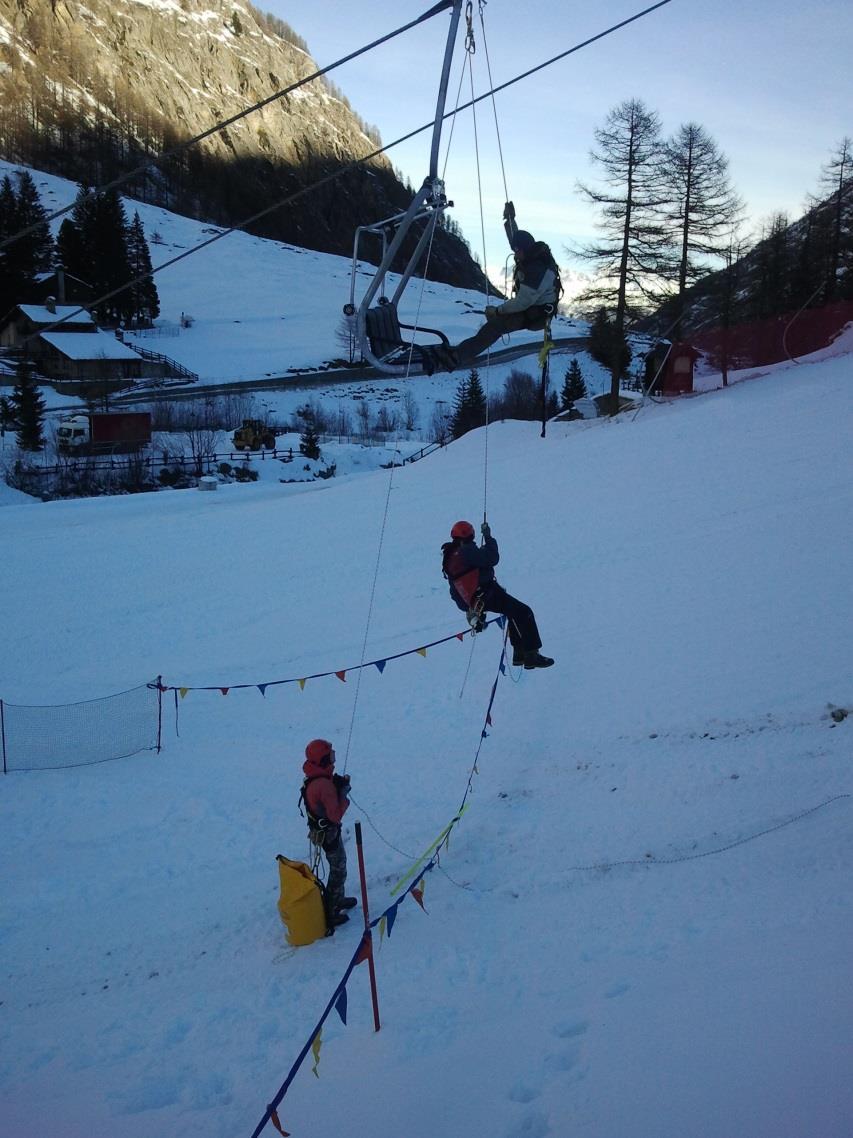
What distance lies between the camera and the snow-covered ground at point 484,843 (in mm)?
4906

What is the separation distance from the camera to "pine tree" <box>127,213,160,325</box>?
70.7 metres

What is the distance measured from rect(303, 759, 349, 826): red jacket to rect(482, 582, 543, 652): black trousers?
3.17 m

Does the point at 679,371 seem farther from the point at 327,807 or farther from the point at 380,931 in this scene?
the point at 380,931

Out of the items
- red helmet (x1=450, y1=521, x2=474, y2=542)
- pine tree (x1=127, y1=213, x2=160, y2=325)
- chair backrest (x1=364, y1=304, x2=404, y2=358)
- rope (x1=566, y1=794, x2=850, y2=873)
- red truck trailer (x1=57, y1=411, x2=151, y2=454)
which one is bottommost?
rope (x1=566, y1=794, x2=850, y2=873)

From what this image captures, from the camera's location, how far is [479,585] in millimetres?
9453

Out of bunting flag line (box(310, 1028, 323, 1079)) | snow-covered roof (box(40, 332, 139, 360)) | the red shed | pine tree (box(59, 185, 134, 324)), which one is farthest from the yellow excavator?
bunting flag line (box(310, 1028, 323, 1079))

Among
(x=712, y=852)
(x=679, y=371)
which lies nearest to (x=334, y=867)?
(x=712, y=852)

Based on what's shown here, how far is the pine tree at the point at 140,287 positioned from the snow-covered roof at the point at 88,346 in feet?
24.2

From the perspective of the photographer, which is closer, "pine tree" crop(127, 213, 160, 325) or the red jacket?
the red jacket

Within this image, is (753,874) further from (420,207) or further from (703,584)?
(703,584)

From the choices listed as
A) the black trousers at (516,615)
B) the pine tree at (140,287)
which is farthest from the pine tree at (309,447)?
the pine tree at (140,287)

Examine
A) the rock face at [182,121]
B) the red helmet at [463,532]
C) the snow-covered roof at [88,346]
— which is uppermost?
the rock face at [182,121]

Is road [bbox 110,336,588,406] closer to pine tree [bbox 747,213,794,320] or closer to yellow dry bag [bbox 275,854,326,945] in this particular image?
pine tree [bbox 747,213,794,320]

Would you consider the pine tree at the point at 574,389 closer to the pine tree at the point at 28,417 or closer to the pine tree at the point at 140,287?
the pine tree at the point at 28,417
